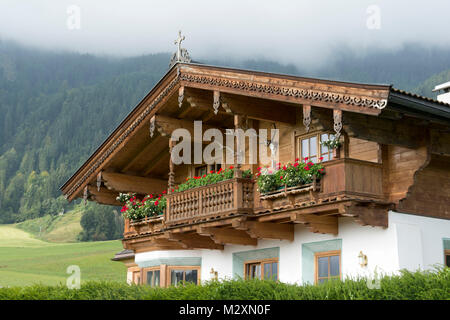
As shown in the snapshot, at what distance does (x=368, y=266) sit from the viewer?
49.2 feet

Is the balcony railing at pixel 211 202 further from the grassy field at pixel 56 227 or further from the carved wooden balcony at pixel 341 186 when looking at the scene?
the grassy field at pixel 56 227

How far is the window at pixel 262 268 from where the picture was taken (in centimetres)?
1757

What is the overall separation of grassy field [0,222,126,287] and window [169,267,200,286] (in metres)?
32.0

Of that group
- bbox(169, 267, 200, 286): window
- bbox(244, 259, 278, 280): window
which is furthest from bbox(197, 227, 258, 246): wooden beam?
bbox(169, 267, 200, 286): window

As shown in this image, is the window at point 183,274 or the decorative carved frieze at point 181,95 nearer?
the decorative carved frieze at point 181,95

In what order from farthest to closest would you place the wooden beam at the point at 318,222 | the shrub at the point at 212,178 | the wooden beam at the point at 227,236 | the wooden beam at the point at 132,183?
1. the wooden beam at the point at 132,183
2. the wooden beam at the point at 227,236
3. the shrub at the point at 212,178
4. the wooden beam at the point at 318,222

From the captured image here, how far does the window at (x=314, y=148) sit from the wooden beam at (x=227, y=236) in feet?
8.48

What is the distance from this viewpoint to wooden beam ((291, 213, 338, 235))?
49.9ft

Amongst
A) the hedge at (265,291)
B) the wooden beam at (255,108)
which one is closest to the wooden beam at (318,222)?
the hedge at (265,291)

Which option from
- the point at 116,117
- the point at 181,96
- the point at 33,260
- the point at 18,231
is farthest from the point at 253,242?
the point at 116,117

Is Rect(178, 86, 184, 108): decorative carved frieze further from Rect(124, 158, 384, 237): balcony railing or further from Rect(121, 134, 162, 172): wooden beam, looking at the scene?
Rect(121, 134, 162, 172): wooden beam

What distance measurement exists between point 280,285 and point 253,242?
5253 millimetres

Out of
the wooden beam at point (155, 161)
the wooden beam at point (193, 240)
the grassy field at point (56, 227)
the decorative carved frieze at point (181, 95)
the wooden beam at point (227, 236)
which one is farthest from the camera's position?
the grassy field at point (56, 227)
